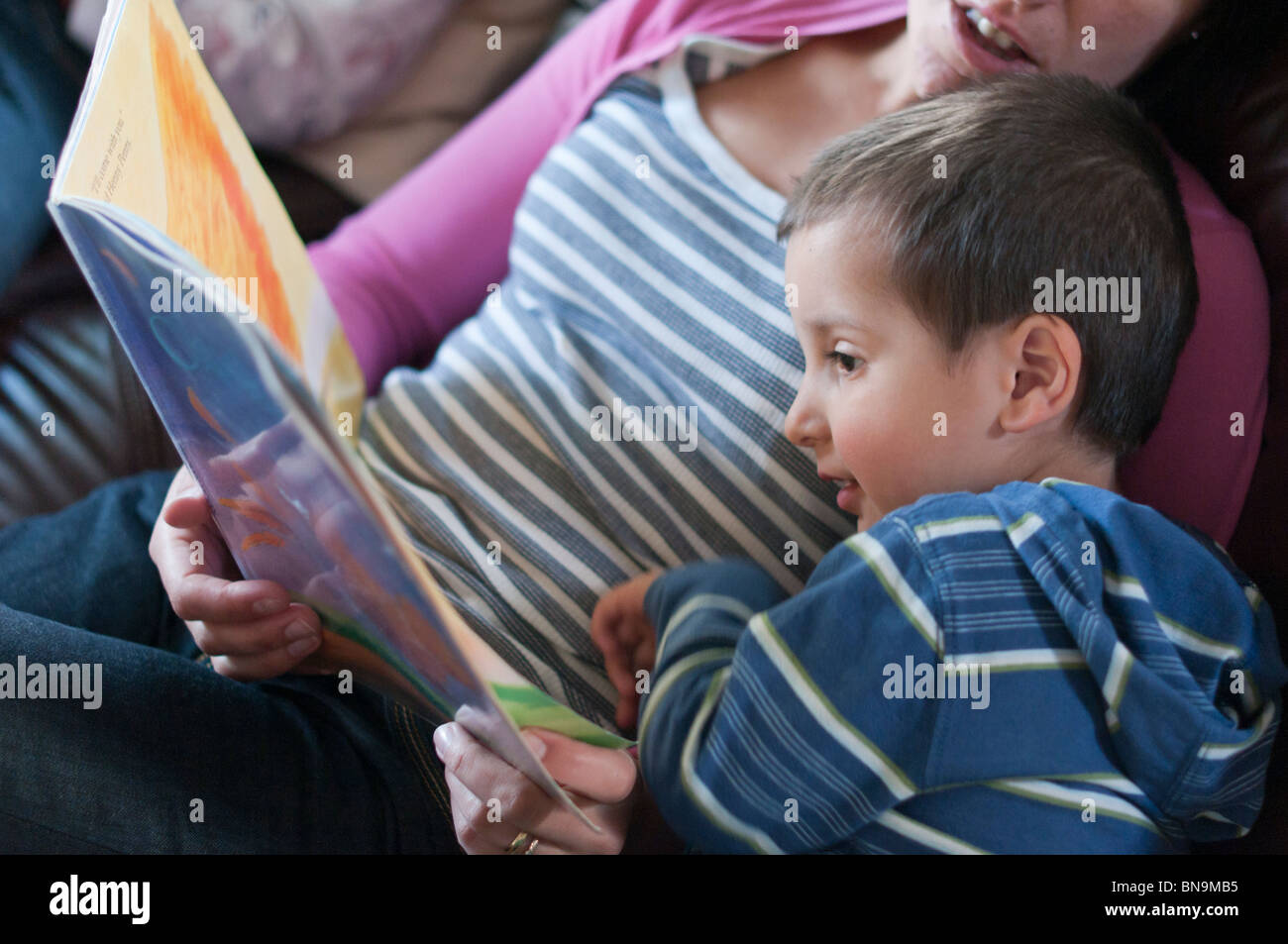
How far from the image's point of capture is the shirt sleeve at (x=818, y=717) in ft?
2.08

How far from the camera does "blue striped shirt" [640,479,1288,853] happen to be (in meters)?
0.63

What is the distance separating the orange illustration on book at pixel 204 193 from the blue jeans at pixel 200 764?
25 cm

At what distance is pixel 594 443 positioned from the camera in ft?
2.80

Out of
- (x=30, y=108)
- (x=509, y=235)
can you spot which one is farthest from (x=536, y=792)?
(x=30, y=108)

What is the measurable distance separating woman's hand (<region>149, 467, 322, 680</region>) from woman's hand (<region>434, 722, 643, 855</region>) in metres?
0.12

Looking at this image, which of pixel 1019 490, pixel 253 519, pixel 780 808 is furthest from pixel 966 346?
pixel 253 519

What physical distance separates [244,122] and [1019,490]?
1.02 metres

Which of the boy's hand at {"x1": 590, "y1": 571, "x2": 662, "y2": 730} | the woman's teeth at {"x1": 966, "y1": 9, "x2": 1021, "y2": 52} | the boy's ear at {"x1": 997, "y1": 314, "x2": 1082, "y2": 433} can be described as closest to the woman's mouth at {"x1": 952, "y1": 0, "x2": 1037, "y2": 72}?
the woman's teeth at {"x1": 966, "y1": 9, "x2": 1021, "y2": 52}

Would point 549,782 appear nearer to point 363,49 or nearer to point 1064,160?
point 1064,160

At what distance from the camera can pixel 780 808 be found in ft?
2.14

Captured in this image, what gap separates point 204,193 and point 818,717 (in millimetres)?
498

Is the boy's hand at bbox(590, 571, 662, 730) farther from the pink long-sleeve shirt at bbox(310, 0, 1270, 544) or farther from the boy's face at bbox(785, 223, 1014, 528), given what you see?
the pink long-sleeve shirt at bbox(310, 0, 1270, 544)

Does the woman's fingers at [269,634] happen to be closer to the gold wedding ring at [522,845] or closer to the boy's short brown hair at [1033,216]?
the gold wedding ring at [522,845]

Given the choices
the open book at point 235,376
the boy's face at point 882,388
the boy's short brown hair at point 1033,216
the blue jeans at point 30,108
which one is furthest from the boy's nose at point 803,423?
the blue jeans at point 30,108
